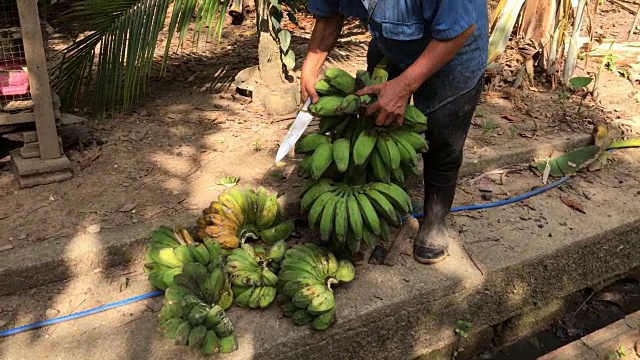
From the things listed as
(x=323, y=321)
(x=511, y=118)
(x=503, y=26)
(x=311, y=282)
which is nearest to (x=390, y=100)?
(x=311, y=282)

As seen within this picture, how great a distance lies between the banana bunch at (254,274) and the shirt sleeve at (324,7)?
121 centimetres

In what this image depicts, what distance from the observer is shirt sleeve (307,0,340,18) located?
9.42 ft

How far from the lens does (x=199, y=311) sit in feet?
8.50

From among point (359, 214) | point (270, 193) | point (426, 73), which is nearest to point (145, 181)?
point (270, 193)

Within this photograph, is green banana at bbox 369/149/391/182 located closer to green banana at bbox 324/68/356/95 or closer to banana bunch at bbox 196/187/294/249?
green banana at bbox 324/68/356/95

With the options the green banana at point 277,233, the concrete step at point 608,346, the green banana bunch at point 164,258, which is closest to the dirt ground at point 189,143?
the green banana bunch at point 164,258

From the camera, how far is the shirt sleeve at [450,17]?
2350 mm

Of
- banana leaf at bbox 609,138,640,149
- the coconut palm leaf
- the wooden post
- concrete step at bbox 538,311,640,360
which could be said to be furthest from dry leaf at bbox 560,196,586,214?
the wooden post

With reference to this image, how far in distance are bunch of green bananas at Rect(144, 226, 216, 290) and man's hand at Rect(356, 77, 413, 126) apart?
1136 mm

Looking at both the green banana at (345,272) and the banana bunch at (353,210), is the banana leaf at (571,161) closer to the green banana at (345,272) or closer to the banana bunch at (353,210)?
the banana bunch at (353,210)

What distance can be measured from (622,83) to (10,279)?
18.4 feet

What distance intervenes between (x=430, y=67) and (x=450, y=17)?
235 millimetres

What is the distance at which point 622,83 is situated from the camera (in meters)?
5.77

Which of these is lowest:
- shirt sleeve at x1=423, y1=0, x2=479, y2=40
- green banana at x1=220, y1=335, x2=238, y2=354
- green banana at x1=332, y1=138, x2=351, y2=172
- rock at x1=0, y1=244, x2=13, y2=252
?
rock at x1=0, y1=244, x2=13, y2=252
